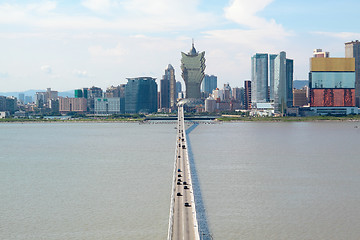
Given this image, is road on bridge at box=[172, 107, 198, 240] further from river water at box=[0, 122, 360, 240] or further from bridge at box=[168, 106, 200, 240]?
river water at box=[0, 122, 360, 240]

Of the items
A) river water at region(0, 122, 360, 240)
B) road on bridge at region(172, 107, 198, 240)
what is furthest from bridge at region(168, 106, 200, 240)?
river water at region(0, 122, 360, 240)

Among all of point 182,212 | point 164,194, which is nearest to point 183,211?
point 182,212

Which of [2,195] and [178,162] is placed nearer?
[2,195]

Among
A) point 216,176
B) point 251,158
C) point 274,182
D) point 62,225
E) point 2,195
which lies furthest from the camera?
point 251,158

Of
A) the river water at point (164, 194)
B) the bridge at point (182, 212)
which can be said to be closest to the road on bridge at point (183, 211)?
the bridge at point (182, 212)

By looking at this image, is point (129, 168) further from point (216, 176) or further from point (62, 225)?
point (62, 225)

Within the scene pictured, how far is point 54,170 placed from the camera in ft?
189

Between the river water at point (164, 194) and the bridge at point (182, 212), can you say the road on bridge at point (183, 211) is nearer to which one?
the bridge at point (182, 212)

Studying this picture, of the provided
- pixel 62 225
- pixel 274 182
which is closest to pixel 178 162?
pixel 274 182

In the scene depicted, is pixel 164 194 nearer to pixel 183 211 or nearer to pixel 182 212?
pixel 183 211

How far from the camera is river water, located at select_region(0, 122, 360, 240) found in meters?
32.4

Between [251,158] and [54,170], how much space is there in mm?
26666

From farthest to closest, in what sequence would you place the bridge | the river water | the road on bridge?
the river water, the road on bridge, the bridge

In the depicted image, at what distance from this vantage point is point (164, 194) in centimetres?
4231
